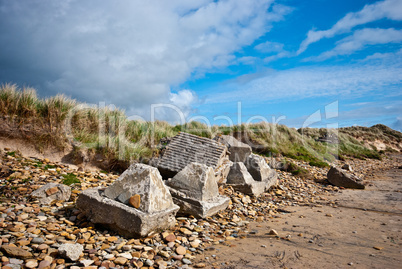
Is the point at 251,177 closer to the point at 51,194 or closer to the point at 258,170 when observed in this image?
the point at 258,170

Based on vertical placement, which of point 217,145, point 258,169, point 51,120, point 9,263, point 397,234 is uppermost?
point 51,120

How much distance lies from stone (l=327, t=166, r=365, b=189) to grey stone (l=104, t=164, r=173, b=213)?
22.7ft

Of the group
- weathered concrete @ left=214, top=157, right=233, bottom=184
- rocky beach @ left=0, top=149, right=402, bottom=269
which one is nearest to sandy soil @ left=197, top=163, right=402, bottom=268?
rocky beach @ left=0, top=149, right=402, bottom=269

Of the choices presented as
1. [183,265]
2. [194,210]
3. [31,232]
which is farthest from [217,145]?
[31,232]

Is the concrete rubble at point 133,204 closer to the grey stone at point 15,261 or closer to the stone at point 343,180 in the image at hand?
the grey stone at point 15,261

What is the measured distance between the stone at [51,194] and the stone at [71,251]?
1580mm

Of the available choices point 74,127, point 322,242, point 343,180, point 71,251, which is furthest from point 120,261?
point 343,180

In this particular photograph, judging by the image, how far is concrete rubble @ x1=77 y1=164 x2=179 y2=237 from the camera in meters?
3.12

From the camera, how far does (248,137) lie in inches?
523

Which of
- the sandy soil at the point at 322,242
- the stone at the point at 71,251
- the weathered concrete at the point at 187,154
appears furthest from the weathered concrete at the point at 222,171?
the stone at the point at 71,251

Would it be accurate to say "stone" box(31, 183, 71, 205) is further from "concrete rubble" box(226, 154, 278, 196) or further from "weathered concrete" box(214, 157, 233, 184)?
"concrete rubble" box(226, 154, 278, 196)

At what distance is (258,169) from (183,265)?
14.5ft

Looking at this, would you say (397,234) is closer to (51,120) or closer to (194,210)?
(194,210)

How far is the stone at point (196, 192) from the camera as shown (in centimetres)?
417
